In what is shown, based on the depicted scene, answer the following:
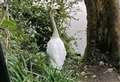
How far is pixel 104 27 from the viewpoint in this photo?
3672 millimetres

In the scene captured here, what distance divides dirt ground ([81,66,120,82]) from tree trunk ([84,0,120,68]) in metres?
0.12

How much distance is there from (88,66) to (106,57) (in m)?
0.25

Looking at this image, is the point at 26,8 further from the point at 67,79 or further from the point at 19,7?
the point at 67,79

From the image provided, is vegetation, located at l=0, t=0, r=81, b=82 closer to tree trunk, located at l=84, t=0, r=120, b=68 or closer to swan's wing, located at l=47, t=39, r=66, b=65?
swan's wing, located at l=47, t=39, r=66, b=65

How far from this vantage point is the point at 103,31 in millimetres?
3697

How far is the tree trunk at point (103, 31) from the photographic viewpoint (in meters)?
3.56

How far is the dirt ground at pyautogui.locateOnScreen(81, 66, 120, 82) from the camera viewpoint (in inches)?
134

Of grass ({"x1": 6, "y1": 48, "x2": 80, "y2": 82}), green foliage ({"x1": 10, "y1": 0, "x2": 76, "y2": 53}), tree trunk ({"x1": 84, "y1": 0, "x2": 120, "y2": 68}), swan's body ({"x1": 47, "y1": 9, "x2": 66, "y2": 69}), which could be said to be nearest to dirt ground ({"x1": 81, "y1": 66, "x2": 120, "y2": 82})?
tree trunk ({"x1": 84, "y1": 0, "x2": 120, "y2": 68})

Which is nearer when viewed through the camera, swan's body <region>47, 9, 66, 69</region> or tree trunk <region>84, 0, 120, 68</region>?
swan's body <region>47, 9, 66, 69</region>

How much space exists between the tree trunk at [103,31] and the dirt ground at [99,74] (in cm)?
12

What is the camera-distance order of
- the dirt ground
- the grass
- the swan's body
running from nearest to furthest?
1. the grass
2. the swan's body
3. the dirt ground

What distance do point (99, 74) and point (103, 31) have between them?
0.55 m

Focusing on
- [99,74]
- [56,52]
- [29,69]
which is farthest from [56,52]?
[99,74]

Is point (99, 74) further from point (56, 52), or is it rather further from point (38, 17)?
point (38, 17)
